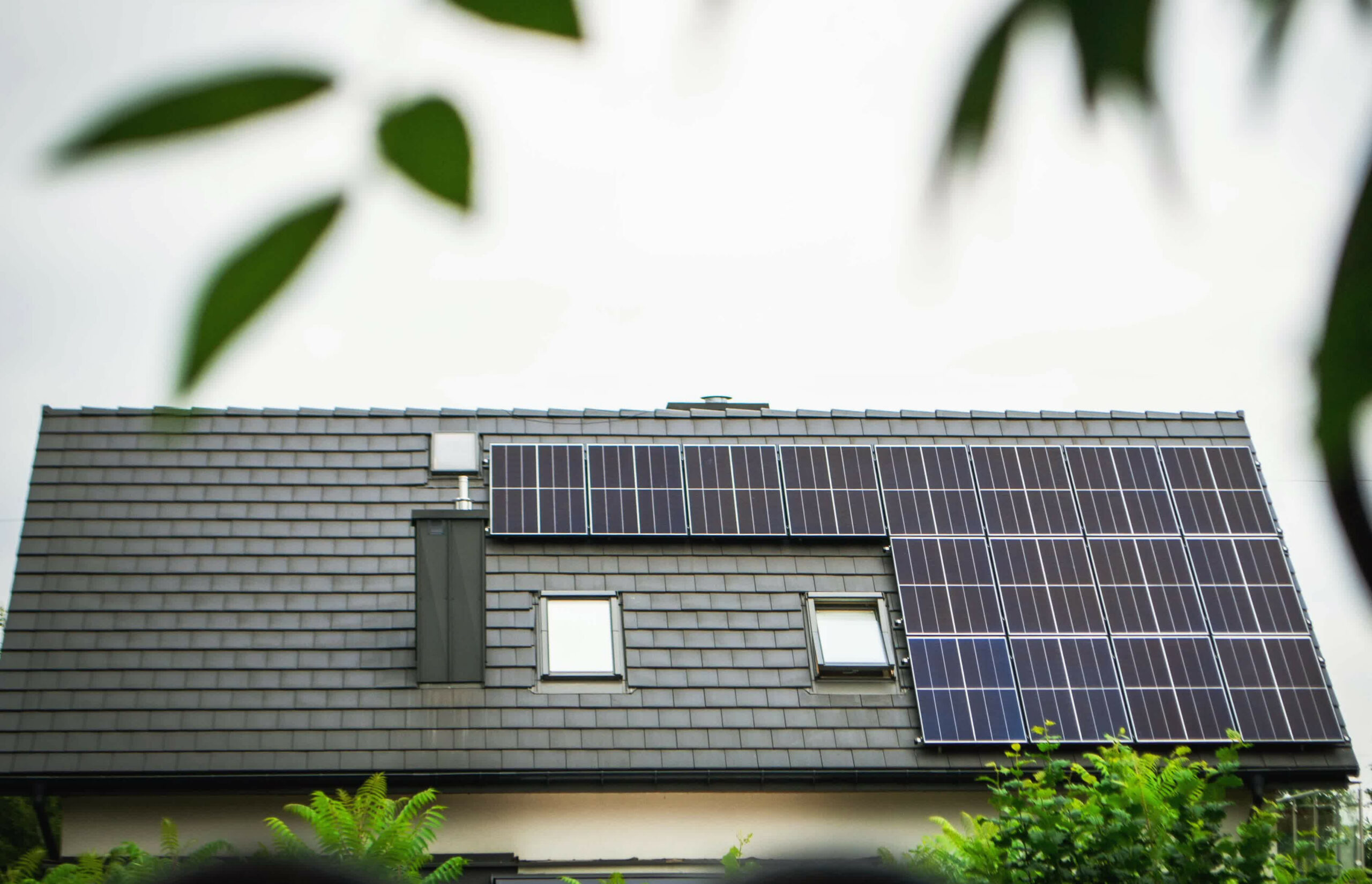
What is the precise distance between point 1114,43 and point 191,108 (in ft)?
1.36

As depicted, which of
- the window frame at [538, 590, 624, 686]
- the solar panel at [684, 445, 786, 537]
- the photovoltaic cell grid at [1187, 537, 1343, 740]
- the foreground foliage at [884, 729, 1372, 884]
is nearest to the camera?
the foreground foliage at [884, 729, 1372, 884]

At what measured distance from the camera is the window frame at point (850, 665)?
1110 cm

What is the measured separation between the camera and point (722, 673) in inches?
435

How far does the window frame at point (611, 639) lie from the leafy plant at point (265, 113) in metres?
10.4

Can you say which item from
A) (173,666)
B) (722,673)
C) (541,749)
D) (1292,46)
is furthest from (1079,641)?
(1292,46)

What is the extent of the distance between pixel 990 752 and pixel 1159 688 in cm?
153

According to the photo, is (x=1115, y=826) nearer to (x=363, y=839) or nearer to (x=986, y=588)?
(x=363, y=839)

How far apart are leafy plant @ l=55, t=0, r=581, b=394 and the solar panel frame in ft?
37.8

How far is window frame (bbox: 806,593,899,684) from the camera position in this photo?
1110 cm

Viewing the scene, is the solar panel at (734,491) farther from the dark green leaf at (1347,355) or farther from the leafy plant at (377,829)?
the dark green leaf at (1347,355)

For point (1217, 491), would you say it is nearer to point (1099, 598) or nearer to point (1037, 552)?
point (1099, 598)

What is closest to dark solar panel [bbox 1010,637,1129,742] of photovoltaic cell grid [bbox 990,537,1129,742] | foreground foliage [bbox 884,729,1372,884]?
photovoltaic cell grid [bbox 990,537,1129,742]

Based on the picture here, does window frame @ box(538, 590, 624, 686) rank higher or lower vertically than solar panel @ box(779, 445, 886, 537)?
lower

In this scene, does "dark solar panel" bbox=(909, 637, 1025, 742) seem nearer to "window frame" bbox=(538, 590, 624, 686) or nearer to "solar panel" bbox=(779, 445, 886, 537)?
"solar panel" bbox=(779, 445, 886, 537)
